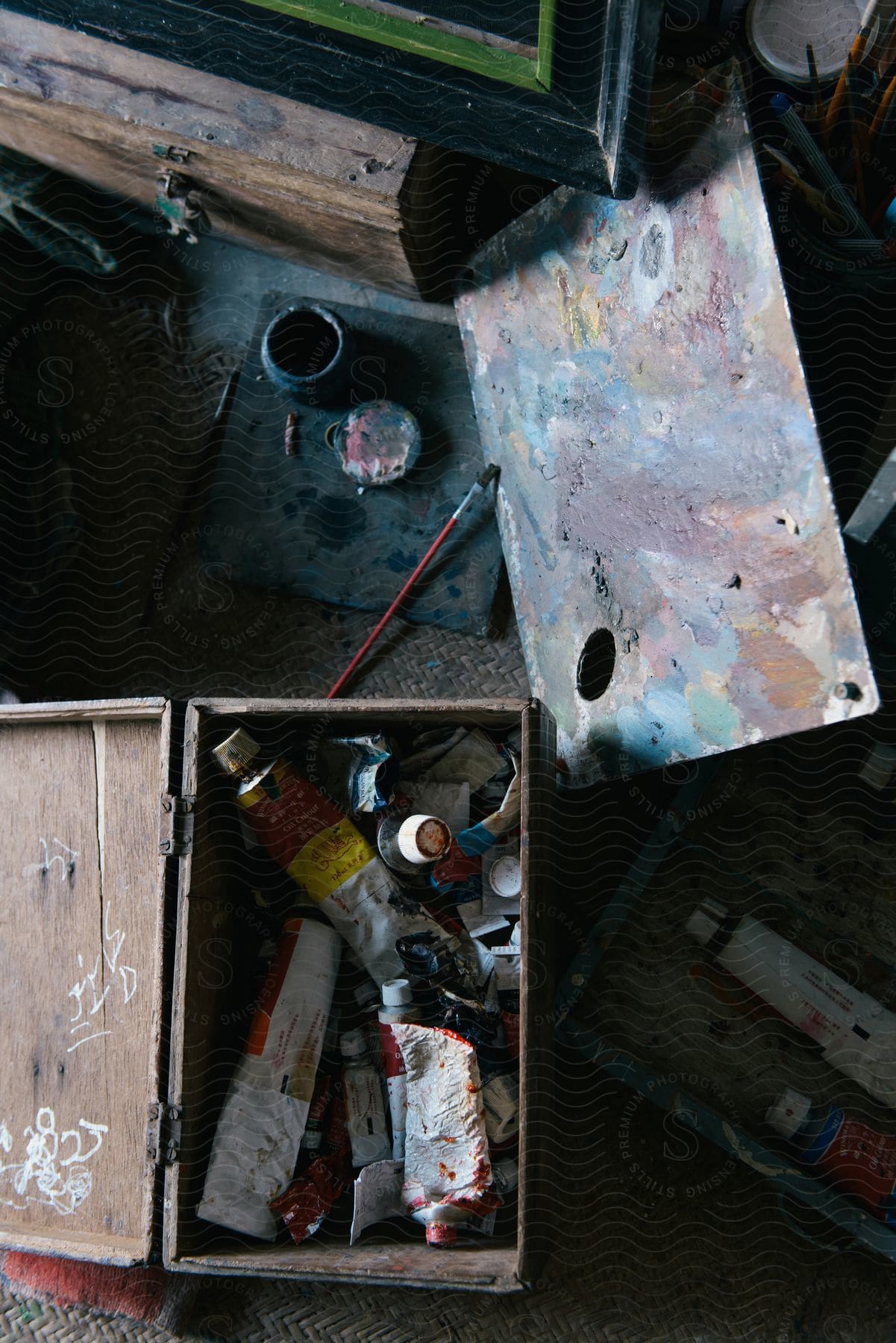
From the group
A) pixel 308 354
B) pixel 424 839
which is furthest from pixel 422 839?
pixel 308 354

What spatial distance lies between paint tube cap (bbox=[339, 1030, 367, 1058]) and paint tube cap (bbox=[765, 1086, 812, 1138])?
0.47 m

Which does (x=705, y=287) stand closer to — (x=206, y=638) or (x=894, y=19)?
(x=894, y=19)

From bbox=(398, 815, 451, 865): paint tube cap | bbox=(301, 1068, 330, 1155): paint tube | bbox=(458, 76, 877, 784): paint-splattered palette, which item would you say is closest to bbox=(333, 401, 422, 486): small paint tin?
bbox=(458, 76, 877, 784): paint-splattered palette

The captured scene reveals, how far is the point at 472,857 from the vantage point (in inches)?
42.0

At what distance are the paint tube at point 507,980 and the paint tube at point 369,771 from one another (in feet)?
0.66

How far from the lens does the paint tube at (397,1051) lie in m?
1.00

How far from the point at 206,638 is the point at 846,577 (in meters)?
0.88

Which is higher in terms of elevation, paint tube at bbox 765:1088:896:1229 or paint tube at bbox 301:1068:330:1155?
paint tube at bbox 765:1088:896:1229

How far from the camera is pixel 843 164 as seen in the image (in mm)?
962

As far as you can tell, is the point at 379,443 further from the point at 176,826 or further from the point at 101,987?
the point at 101,987

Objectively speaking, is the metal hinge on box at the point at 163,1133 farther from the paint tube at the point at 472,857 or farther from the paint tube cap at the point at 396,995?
the paint tube at the point at 472,857

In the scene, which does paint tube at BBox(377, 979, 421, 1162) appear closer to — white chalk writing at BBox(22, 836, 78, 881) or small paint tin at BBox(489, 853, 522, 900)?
small paint tin at BBox(489, 853, 522, 900)

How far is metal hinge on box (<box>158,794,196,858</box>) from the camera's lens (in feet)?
3.07

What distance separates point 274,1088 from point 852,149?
1.08 meters
